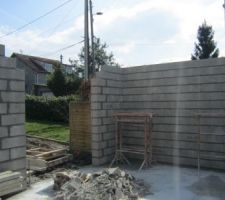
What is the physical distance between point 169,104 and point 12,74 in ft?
12.2

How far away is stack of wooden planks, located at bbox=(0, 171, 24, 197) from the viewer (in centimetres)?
528

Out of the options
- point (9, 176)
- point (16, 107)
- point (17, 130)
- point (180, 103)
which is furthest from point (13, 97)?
point (180, 103)

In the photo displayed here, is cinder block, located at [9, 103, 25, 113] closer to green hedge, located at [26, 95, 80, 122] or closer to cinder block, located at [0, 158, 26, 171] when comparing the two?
cinder block, located at [0, 158, 26, 171]

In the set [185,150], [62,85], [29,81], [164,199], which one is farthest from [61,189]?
[29,81]

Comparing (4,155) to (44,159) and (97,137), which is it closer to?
(44,159)

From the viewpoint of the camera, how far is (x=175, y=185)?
6.09 m

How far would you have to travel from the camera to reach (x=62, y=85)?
26750 mm

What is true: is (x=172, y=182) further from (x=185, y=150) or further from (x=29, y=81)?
(x=29, y=81)

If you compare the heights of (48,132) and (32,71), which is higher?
(32,71)

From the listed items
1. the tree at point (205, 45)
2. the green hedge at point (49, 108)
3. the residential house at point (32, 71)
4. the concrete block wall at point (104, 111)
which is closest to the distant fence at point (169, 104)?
the concrete block wall at point (104, 111)

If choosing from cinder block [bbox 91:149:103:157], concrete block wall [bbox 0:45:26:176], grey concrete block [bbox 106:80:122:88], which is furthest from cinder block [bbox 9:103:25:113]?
grey concrete block [bbox 106:80:122:88]

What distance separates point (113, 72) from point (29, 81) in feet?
110

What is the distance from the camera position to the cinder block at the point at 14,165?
5699 millimetres

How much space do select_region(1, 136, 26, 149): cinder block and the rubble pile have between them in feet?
2.94
